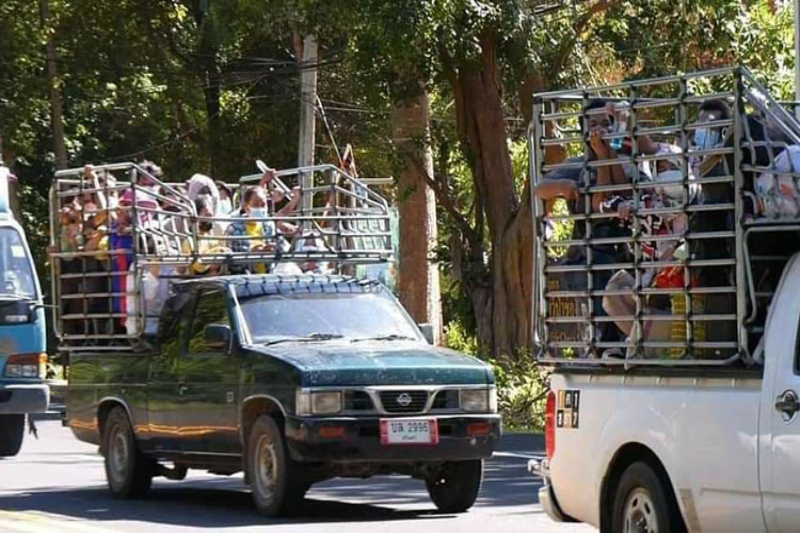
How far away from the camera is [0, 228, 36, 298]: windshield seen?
19.6 metres

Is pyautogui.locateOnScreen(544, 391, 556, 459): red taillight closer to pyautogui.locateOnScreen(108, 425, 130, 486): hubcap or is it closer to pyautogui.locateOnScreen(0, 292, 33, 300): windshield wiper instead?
pyautogui.locateOnScreen(108, 425, 130, 486): hubcap

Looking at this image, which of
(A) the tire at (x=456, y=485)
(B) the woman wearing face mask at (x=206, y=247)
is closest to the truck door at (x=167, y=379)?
(B) the woman wearing face mask at (x=206, y=247)

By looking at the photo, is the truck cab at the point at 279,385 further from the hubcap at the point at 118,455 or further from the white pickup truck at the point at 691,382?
the white pickup truck at the point at 691,382

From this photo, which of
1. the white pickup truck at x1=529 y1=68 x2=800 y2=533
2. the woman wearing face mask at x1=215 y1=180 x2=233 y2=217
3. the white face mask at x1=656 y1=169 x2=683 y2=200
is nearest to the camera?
the white pickup truck at x1=529 y1=68 x2=800 y2=533

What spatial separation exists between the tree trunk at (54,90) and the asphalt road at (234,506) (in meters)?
25.0

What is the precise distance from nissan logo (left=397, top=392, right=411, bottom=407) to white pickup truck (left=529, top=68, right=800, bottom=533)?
269 centimetres

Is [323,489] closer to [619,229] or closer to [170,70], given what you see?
[619,229]

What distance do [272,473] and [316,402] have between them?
0.76m

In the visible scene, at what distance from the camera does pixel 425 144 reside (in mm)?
30688

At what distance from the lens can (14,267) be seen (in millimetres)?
19703

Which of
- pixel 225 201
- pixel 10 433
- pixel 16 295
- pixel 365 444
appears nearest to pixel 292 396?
pixel 365 444

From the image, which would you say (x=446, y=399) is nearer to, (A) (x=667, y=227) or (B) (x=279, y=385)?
(B) (x=279, y=385)

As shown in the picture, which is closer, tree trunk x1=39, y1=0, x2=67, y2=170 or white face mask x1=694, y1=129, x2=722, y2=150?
white face mask x1=694, y1=129, x2=722, y2=150

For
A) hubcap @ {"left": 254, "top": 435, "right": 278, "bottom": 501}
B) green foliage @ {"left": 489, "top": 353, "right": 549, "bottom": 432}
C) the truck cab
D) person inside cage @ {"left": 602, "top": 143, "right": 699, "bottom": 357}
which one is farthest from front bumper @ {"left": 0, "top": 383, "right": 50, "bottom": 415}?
person inside cage @ {"left": 602, "top": 143, "right": 699, "bottom": 357}
